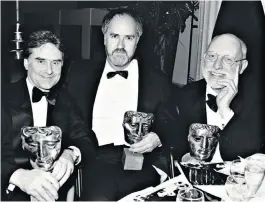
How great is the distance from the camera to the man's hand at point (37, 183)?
1.81 meters

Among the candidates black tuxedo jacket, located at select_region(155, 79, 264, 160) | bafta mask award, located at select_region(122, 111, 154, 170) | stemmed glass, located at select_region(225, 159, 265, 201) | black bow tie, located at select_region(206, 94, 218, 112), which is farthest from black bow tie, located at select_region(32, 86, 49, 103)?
stemmed glass, located at select_region(225, 159, 265, 201)

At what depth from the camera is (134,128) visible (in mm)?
1838

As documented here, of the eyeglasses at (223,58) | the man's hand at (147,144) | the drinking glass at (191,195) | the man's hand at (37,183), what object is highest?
the eyeglasses at (223,58)

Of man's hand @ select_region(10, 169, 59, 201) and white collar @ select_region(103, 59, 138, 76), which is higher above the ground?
white collar @ select_region(103, 59, 138, 76)

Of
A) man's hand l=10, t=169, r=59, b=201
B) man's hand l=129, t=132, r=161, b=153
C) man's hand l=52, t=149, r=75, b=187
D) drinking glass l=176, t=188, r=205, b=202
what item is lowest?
drinking glass l=176, t=188, r=205, b=202

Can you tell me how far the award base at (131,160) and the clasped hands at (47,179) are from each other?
23cm

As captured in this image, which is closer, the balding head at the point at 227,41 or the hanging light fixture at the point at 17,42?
the hanging light fixture at the point at 17,42

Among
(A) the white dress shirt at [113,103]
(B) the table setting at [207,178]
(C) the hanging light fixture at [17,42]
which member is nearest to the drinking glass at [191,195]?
(B) the table setting at [207,178]

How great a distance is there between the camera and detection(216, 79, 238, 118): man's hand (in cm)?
186

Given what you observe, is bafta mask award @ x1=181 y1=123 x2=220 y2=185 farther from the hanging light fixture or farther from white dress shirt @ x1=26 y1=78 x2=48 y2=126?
the hanging light fixture

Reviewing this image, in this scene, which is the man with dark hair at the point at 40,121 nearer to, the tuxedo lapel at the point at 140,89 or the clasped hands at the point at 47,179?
the clasped hands at the point at 47,179

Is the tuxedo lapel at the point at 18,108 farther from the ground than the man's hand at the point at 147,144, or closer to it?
farther from the ground

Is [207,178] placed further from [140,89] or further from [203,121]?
[140,89]

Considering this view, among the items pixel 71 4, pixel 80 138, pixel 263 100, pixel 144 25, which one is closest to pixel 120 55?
pixel 144 25
